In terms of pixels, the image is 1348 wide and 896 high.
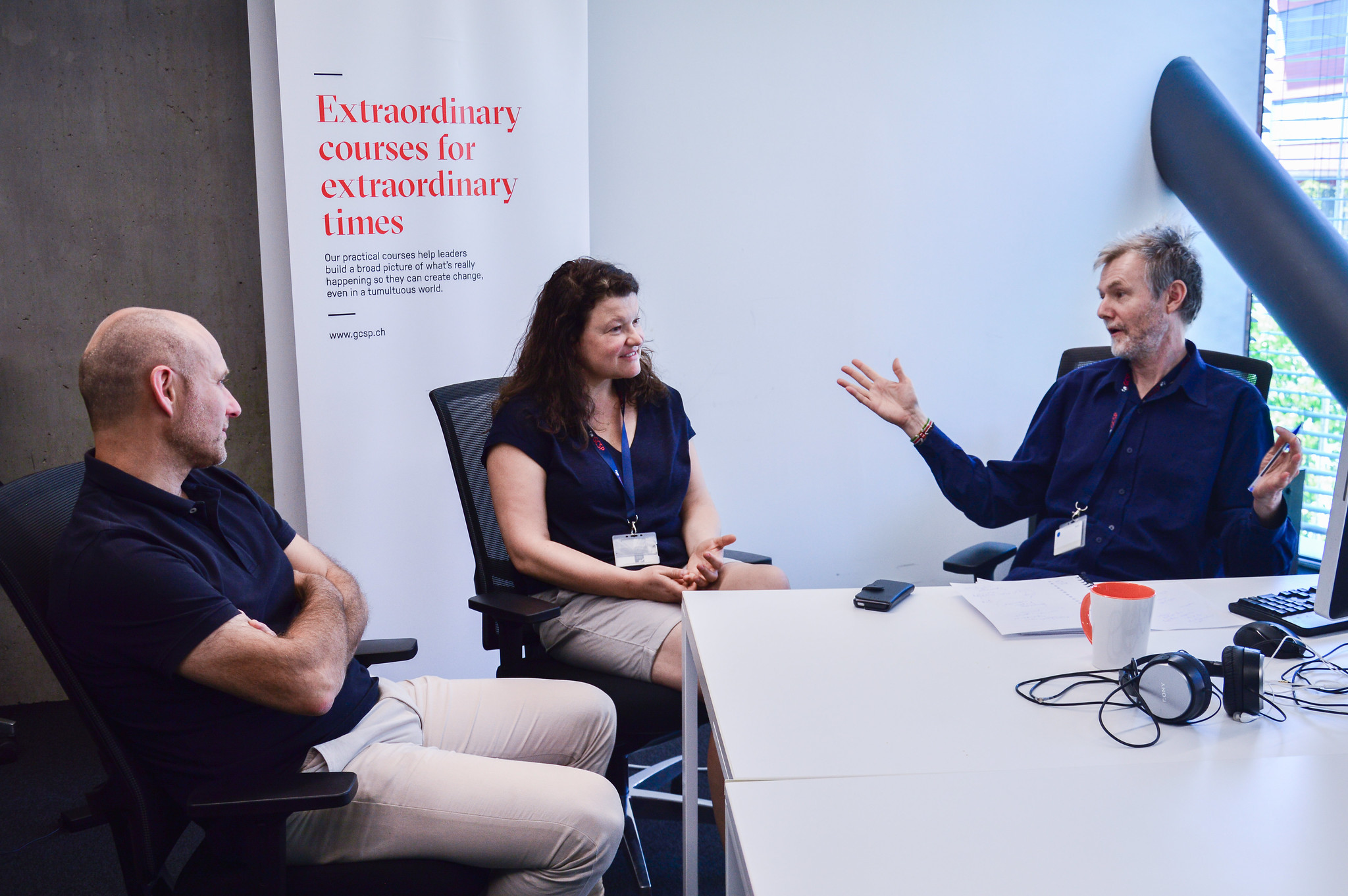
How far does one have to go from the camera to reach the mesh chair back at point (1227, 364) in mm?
2375

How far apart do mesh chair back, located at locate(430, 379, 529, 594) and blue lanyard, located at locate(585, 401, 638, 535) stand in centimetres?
25

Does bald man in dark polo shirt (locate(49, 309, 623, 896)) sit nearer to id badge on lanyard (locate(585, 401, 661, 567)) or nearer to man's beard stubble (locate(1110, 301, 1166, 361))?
id badge on lanyard (locate(585, 401, 661, 567))

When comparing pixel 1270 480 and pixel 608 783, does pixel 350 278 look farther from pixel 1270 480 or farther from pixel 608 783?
pixel 1270 480

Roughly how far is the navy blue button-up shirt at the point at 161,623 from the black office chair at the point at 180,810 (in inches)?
1.3

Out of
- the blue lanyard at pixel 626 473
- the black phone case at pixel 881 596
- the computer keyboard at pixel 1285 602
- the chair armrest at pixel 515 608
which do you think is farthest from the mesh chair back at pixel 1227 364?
the chair armrest at pixel 515 608

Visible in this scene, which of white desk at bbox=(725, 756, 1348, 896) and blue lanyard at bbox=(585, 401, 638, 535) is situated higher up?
blue lanyard at bbox=(585, 401, 638, 535)

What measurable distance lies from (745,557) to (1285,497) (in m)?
1.24

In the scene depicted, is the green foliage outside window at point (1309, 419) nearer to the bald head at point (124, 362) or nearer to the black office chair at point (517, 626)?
the black office chair at point (517, 626)

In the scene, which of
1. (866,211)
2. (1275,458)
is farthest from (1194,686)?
(866,211)

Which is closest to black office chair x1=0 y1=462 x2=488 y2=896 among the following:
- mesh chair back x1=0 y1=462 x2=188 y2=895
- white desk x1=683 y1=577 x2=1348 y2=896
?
mesh chair back x1=0 y1=462 x2=188 y2=895

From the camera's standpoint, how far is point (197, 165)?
292 centimetres

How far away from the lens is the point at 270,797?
3.99ft

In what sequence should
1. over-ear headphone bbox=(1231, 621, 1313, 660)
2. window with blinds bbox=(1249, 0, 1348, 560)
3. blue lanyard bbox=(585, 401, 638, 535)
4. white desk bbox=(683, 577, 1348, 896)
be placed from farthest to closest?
1. window with blinds bbox=(1249, 0, 1348, 560)
2. blue lanyard bbox=(585, 401, 638, 535)
3. over-ear headphone bbox=(1231, 621, 1313, 660)
4. white desk bbox=(683, 577, 1348, 896)

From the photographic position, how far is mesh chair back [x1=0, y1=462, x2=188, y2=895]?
Answer: 127 cm
